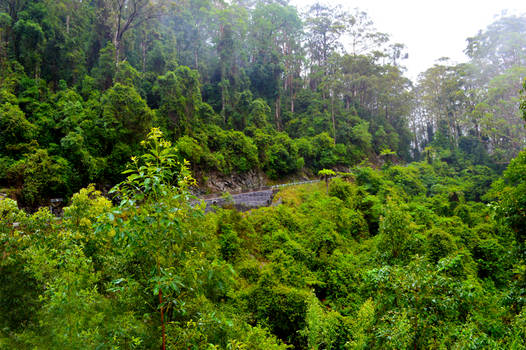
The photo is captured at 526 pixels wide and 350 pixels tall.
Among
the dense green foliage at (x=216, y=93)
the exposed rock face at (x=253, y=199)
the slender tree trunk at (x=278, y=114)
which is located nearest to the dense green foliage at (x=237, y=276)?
A: the exposed rock face at (x=253, y=199)

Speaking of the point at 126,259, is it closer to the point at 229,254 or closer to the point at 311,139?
the point at 229,254

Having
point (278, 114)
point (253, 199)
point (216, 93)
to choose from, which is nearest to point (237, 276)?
point (253, 199)

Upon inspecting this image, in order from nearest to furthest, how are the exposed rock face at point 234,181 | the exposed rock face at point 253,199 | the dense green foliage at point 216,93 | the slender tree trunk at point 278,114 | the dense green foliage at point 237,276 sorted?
1. the dense green foliage at point 237,276
2. the exposed rock face at point 253,199
3. the dense green foliage at point 216,93
4. the exposed rock face at point 234,181
5. the slender tree trunk at point 278,114

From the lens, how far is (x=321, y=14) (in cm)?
4378

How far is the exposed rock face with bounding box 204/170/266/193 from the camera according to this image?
20.7m

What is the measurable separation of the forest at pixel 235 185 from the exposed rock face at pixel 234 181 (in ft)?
0.62

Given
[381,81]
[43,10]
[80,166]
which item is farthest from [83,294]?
[381,81]

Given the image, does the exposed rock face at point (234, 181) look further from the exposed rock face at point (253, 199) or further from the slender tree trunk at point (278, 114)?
the slender tree trunk at point (278, 114)

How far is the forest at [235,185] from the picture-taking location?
9.60 ft

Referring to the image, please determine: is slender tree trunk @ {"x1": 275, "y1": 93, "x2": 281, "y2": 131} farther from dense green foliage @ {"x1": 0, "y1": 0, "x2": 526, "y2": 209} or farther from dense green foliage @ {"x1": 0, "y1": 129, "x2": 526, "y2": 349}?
dense green foliage @ {"x1": 0, "y1": 129, "x2": 526, "y2": 349}

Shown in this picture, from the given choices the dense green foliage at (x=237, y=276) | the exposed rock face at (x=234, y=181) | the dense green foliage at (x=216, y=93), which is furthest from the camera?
the exposed rock face at (x=234, y=181)

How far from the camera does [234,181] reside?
22.3 meters

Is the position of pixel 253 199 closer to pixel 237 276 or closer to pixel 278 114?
pixel 237 276

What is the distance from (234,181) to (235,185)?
36cm
